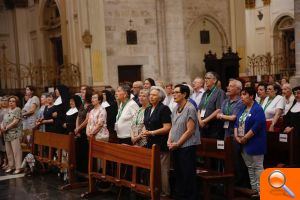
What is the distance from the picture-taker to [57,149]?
911cm

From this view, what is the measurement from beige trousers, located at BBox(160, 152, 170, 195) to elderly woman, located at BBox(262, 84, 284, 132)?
2.13m

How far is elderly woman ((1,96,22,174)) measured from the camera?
10.0 m

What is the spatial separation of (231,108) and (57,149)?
13.0 ft

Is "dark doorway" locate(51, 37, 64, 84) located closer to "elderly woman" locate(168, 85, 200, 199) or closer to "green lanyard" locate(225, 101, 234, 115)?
"green lanyard" locate(225, 101, 234, 115)

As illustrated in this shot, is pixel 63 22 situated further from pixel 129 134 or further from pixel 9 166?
pixel 129 134

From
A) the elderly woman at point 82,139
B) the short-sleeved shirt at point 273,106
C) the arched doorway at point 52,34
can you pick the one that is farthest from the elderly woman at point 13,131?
the arched doorway at point 52,34

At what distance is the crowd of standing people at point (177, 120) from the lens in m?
6.23

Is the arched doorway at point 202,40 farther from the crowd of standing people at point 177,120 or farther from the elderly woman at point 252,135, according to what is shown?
the elderly woman at point 252,135

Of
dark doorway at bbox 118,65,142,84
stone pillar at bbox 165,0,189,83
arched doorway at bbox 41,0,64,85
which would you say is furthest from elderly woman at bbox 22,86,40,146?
arched doorway at bbox 41,0,64,85

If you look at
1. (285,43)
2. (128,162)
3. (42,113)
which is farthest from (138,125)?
(285,43)

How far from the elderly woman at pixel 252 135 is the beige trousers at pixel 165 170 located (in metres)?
1.09

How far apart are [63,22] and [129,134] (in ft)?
39.4

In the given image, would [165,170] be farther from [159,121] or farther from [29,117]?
[29,117]

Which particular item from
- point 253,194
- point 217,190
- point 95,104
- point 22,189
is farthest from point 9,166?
point 253,194
